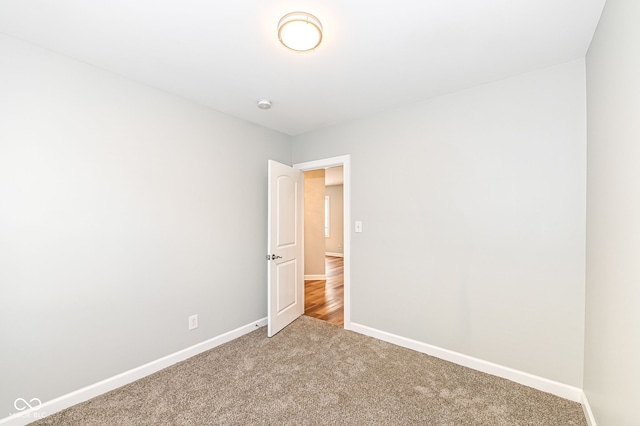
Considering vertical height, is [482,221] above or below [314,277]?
above

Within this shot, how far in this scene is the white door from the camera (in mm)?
3006

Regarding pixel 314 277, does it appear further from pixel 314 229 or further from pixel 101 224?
pixel 101 224

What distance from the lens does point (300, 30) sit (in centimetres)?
150

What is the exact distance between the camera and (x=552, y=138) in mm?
1979

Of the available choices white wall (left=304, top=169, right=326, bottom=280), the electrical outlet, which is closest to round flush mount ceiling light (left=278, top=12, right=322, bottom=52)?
the electrical outlet

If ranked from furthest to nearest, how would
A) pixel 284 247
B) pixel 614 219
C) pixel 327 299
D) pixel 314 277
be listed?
pixel 314 277 < pixel 327 299 < pixel 284 247 < pixel 614 219

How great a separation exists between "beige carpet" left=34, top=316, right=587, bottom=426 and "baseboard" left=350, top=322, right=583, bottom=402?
0.06m

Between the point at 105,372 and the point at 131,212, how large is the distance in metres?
1.23

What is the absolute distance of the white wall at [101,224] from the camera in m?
1.70

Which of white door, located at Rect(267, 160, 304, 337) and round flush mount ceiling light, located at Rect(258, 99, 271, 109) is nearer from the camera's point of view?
round flush mount ceiling light, located at Rect(258, 99, 271, 109)

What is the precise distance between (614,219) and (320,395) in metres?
2.06

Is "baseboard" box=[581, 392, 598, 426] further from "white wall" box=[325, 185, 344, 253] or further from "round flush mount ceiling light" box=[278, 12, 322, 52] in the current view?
"white wall" box=[325, 185, 344, 253]

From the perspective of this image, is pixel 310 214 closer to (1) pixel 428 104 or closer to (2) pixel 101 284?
(1) pixel 428 104

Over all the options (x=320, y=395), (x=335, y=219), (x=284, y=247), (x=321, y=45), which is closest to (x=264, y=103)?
(x=321, y=45)
